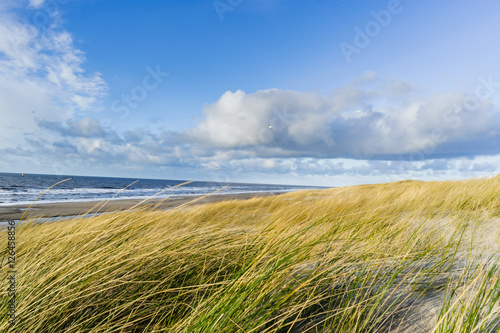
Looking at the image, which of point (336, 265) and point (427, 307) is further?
point (336, 265)

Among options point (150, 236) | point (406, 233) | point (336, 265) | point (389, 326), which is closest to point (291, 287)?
point (336, 265)

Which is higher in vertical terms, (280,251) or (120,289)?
(280,251)

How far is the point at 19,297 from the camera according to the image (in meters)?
1.56

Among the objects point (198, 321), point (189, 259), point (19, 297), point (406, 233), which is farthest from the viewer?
point (406, 233)

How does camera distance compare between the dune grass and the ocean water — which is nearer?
the dune grass

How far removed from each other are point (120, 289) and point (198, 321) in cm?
74

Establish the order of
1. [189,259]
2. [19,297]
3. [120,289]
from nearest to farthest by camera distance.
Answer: [19,297] < [120,289] < [189,259]

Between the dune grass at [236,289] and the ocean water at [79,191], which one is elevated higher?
the dune grass at [236,289]

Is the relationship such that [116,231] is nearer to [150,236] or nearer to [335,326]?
[150,236]

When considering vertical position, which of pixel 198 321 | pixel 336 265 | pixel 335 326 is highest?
pixel 336 265

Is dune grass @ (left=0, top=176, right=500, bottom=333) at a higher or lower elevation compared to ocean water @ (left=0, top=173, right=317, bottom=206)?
higher

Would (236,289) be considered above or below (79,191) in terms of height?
above

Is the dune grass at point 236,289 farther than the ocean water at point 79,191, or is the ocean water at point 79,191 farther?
the ocean water at point 79,191

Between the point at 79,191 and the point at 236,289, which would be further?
the point at 79,191
